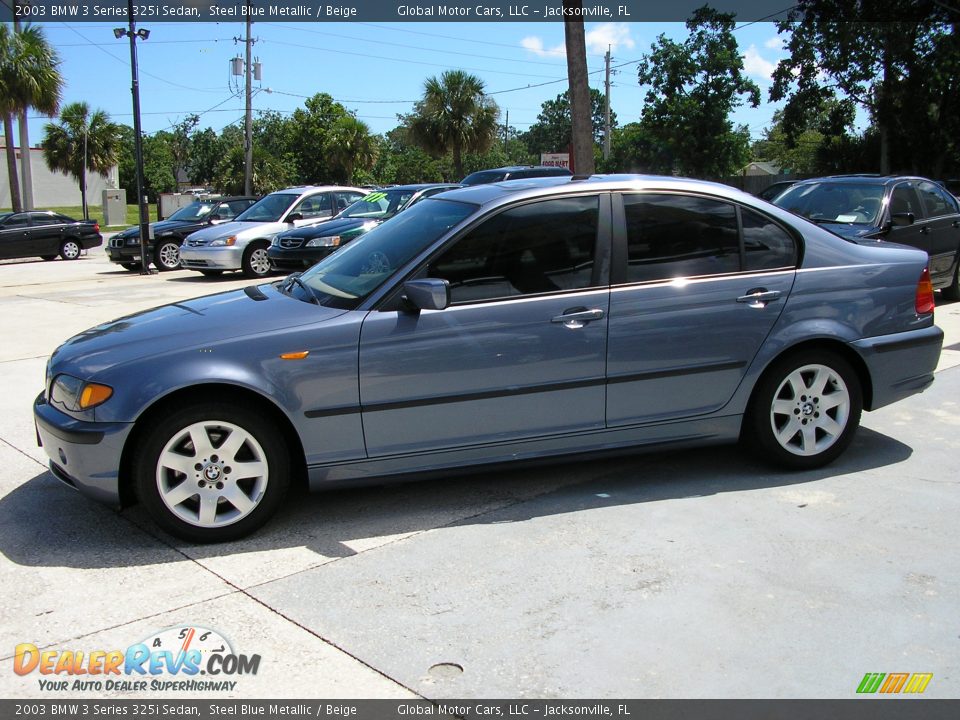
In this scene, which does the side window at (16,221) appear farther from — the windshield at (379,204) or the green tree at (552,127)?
the green tree at (552,127)

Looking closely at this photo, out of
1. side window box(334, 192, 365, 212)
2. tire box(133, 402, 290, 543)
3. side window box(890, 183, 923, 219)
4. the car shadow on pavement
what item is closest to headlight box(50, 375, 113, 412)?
tire box(133, 402, 290, 543)

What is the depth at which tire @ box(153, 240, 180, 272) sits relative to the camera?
18.6 metres

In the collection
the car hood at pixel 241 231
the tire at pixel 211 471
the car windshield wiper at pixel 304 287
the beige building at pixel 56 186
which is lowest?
the tire at pixel 211 471

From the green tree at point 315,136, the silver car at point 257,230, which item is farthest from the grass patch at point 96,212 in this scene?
the silver car at point 257,230

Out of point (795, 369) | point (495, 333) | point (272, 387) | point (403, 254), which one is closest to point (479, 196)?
point (403, 254)

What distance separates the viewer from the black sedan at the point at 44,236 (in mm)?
22766

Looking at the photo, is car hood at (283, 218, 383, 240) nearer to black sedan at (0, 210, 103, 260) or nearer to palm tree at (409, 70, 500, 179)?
black sedan at (0, 210, 103, 260)

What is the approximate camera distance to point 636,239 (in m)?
4.75

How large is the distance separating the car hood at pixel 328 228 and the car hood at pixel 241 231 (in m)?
1.34

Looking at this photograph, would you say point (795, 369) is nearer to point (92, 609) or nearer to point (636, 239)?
point (636, 239)

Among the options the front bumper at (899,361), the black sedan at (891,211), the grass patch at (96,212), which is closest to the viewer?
the front bumper at (899,361)

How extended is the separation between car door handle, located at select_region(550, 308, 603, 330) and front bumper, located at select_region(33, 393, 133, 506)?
2.09 metres

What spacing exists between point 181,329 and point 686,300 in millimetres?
2554

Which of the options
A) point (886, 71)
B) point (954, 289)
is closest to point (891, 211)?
point (954, 289)
